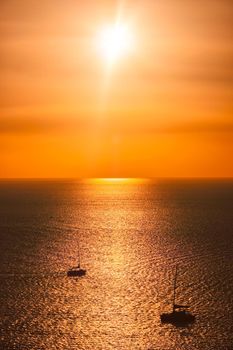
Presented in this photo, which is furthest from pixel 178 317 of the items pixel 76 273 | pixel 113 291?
pixel 76 273

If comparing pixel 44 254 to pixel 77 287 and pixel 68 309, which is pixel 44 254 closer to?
pixel 77 287

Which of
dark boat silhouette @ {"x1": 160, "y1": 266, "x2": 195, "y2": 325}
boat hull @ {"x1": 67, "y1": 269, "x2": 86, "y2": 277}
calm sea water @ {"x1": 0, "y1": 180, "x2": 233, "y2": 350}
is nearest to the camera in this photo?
calm sea water @ {"x1": 0, "y1": 180, "x2": 233, "y2": 350}

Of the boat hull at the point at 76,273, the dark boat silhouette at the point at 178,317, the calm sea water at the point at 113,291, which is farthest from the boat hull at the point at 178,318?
the boat hull at the point at 76,273

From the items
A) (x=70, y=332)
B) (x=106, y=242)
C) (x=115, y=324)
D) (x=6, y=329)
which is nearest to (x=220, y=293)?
(x=115, y=324)

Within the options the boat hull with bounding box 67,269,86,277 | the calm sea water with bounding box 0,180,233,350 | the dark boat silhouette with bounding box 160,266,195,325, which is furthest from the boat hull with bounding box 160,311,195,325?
the boat hull with bounding box 67,269,86,277

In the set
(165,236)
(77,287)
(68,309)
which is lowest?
(68,309)

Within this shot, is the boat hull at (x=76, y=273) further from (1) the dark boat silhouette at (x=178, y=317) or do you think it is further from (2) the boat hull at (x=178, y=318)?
(2) the boat hull at (x=178, y=318)

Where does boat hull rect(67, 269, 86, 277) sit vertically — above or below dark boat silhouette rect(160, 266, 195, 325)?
above

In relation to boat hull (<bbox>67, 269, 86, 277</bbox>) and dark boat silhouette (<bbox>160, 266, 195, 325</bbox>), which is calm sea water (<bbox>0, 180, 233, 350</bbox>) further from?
boat hull (<bbox>67, 269, 86, 277</bbox>)

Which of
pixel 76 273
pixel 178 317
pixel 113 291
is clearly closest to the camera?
pixel 178 317

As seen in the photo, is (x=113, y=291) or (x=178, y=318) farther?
(x=113, y=291)

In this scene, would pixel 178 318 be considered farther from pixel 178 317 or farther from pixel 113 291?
pixel 113 291
